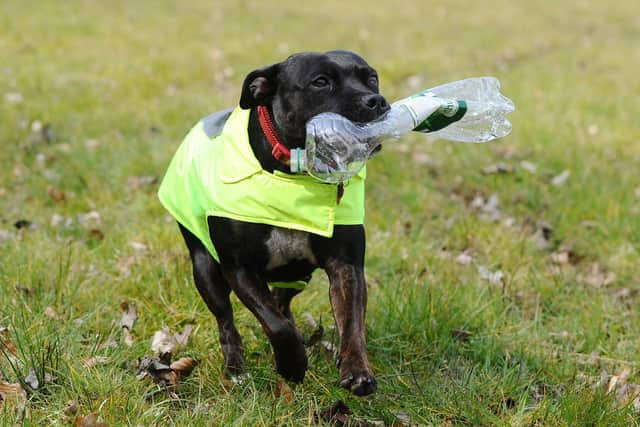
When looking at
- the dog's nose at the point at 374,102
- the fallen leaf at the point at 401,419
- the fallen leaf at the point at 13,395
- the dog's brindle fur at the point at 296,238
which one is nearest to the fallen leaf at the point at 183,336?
the dog's brindle fur at the point at 296,238

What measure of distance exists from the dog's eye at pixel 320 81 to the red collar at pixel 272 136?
0.25 meters

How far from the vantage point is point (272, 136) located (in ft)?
10.4

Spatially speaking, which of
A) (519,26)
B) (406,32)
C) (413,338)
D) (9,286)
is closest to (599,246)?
(413,338)

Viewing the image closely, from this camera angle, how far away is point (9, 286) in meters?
3.83

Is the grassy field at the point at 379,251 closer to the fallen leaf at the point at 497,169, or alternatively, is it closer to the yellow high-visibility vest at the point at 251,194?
the fallen leaf at the point at 497,169

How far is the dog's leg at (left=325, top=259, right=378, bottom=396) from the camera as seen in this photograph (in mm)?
2826

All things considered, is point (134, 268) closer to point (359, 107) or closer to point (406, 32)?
point (359, 107)

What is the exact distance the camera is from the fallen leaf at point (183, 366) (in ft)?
10.7

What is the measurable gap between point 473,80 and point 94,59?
7324 millimetres

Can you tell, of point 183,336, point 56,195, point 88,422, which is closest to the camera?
point 88,422

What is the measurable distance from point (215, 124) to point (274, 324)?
3.72ft

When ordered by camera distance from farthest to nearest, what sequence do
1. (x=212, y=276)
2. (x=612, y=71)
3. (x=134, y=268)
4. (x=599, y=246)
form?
(x=612, y=71), (x=599, y=246), (x=134, y=268), (x=212, y=276)

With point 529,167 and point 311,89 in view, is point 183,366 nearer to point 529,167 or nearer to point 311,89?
point 311,89

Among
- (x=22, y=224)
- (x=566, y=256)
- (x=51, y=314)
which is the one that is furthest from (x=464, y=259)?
(x=22, y=224)
